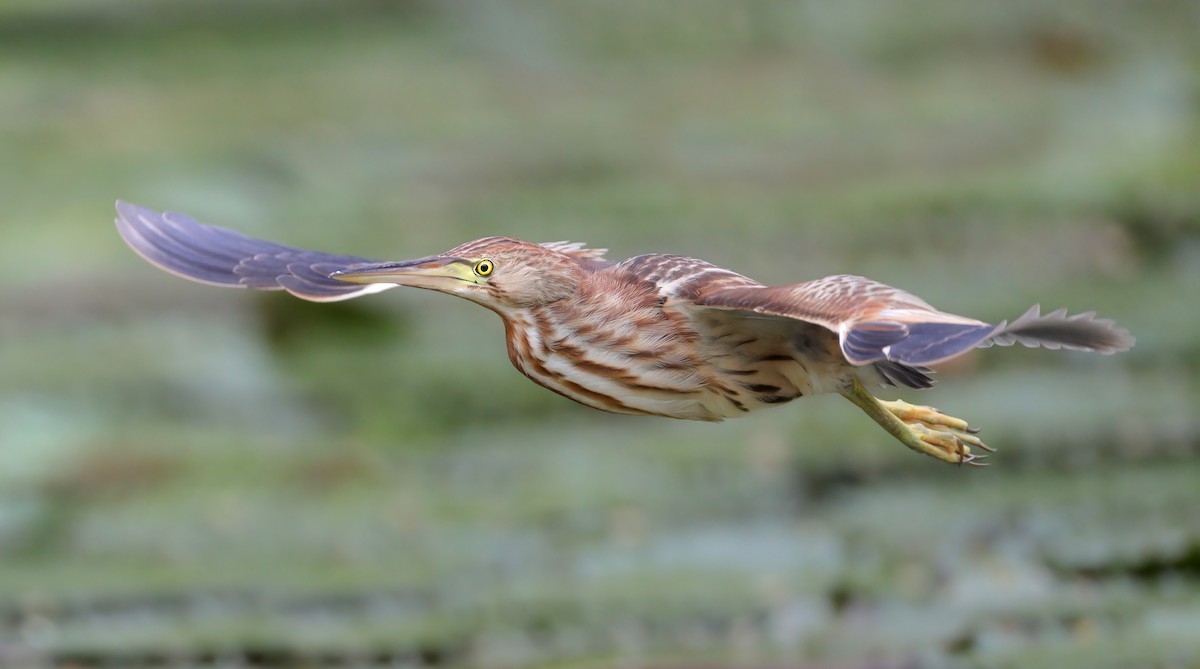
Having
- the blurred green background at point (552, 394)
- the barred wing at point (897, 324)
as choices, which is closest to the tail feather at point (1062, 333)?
the barred wing at point (897, 324)

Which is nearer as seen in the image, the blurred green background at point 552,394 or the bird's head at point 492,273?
the bird's head at point 492,273

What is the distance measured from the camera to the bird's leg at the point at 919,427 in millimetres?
2254

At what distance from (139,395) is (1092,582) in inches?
165

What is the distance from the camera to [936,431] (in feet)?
7.55

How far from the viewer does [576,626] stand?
6.45 meters

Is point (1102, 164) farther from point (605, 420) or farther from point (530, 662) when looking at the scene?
point (530, 662)

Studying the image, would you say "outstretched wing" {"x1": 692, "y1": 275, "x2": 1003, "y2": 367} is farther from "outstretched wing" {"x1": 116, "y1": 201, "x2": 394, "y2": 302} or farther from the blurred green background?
the blurred green background

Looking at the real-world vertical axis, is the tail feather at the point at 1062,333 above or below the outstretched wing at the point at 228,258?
below

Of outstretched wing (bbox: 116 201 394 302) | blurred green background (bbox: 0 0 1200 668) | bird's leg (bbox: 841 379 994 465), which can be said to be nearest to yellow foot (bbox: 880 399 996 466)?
bird's leg (bbox: 841 379 994 465)

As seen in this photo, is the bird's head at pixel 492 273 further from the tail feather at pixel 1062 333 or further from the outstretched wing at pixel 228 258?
the tail feather at pixel 1062 333

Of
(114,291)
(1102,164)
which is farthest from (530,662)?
(1102,164)

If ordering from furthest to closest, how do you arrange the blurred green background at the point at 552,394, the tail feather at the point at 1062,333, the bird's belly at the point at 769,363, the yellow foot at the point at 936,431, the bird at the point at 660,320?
the blurred green background at the point at 552,394 < the yellow foot at the point at 936,431 < the bird's belly at the point at 769,363 < the bird at the point at 660,320 < the tail feather at the point at 1062,333

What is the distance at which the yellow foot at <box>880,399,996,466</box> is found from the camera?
227 centimetres

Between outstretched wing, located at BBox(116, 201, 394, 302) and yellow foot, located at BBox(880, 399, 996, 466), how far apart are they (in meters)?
0.71
